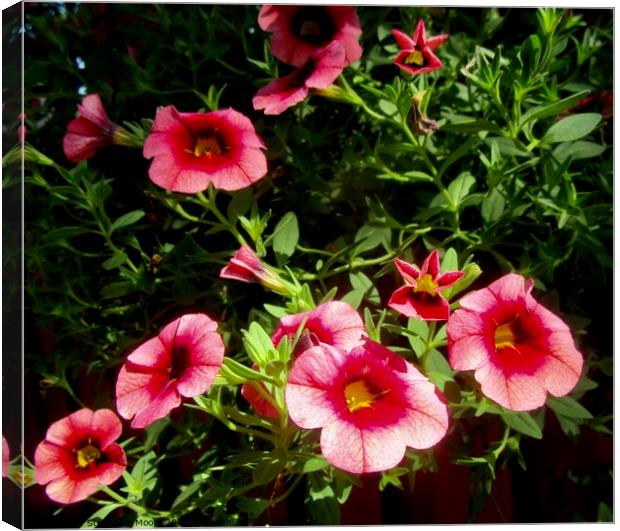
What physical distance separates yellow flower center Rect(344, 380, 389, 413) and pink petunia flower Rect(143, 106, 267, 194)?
0.30 metres

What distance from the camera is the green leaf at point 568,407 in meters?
0.85

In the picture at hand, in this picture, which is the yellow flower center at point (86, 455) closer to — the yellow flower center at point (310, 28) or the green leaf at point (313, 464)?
the green leaf at point (313, 464)

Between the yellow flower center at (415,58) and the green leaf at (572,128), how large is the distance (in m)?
0.20

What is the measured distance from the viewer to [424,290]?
71 cm

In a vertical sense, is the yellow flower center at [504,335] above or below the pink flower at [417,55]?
below

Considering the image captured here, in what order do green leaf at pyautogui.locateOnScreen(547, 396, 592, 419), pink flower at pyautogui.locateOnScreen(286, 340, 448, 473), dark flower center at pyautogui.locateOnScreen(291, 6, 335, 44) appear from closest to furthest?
pink flower at pyautogui.locateOnScreen(286, 340, 448, 473), green leaf at pyautogui.locateOnScreen(547, 396, 592, 419), dark flower center at pyautogui.locateOnScreen(291, 6, 335, 44)

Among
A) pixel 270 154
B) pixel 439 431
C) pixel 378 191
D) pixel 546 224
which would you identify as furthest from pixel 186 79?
pixel 439 431

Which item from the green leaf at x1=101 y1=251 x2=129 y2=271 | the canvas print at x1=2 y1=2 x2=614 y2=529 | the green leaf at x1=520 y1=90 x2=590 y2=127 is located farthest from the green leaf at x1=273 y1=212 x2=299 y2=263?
the green leaf at x1=520 y1=90 x2=590 y2=127

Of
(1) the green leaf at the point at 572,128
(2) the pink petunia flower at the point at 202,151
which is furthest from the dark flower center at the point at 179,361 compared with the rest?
(1) the green leaf at the point at 572,128

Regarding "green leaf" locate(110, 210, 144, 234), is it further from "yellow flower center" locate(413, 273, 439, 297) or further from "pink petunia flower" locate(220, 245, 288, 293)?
"yellow flower center" locate(413, 273, 439, 297)

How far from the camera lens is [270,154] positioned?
39.2 inches

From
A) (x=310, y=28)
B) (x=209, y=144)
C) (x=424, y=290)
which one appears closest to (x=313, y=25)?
(x=310, y=28)

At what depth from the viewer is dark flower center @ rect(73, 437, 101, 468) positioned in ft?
2.82

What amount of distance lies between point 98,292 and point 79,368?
13 centimetres
